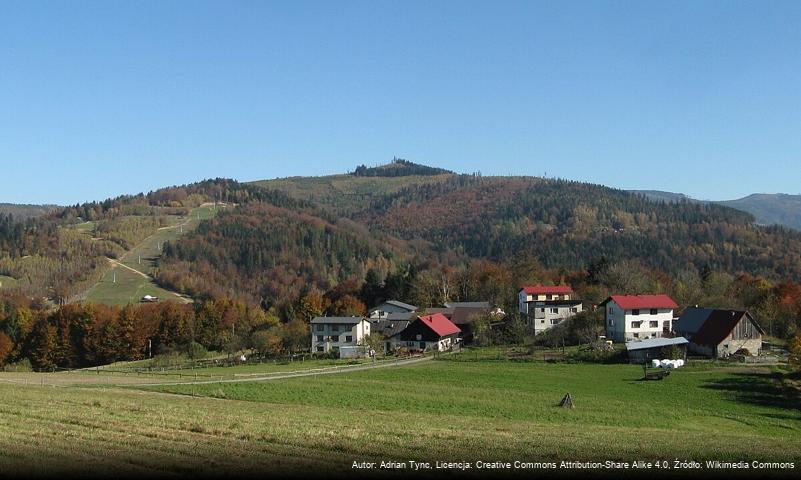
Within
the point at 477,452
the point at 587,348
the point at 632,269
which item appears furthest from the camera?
the point at 632,269

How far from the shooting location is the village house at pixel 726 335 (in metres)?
61.3

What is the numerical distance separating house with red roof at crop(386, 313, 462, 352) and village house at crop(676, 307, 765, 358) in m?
24.5

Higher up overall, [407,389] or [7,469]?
[7,469]

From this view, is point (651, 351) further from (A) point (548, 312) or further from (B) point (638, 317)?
(A) point (548, 312)

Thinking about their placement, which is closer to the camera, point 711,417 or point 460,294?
point 711,417

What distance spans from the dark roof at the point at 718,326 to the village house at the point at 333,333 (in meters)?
34.6

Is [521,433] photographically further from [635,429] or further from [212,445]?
[212,445]

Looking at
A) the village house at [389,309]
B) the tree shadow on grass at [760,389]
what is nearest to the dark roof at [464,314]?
the village house at [389,309]

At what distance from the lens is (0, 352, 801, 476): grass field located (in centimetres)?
1803

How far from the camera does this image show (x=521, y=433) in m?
24.3

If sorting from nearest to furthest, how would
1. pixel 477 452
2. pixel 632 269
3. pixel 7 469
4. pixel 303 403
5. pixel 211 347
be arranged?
pixel 7 469 → pixel 477 452 → pixel 303 403 → pixel 211 347 → pixel 632 269

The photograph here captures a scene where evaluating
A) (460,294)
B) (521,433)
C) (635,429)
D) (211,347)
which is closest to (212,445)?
(521,433)

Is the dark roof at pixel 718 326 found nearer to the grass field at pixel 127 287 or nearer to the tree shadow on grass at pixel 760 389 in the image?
the tree shadow on grass at pixel 760 389

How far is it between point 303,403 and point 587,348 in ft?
117
